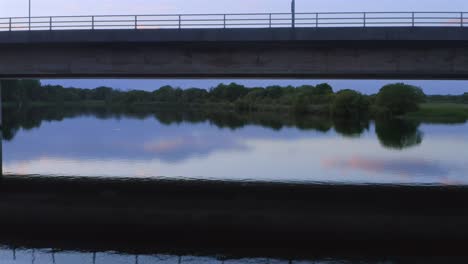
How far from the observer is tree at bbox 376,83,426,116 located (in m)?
104

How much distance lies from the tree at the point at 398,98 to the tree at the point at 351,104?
2.79 meters

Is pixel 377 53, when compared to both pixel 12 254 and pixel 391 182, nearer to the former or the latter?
pixel 391 182

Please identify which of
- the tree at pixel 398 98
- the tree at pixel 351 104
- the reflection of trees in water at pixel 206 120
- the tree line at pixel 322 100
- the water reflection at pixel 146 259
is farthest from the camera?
the tree at pixel 351 104

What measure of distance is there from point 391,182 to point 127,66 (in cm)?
1666

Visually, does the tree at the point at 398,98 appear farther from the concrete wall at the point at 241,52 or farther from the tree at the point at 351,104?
the concrete wall at the point at 241,52

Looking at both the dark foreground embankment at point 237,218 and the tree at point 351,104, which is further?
the tree at point 351,104

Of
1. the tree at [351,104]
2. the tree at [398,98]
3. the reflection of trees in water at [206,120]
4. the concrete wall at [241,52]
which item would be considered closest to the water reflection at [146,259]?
the concrete wall at [241,52]

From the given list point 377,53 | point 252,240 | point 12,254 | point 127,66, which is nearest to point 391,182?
point 377,53

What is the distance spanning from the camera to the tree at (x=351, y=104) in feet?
350

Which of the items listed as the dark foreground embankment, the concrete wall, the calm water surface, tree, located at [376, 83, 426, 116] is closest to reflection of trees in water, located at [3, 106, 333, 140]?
the calm water surface

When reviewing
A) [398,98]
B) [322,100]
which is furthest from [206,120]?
[398,98]

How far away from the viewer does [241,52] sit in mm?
32875

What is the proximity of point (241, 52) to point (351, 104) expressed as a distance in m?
76.9

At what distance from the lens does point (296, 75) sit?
112 ft
